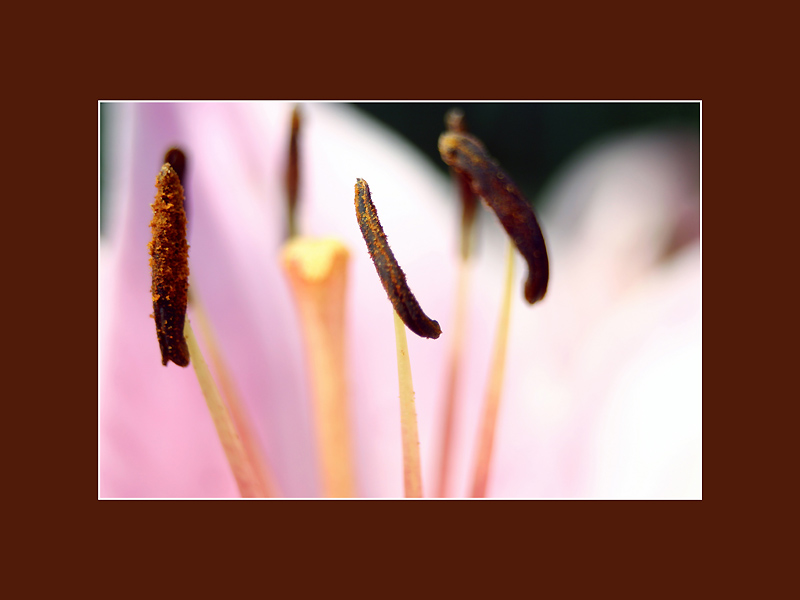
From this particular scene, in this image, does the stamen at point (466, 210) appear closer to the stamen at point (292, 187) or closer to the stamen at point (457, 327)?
the stamen at point (457, 327)

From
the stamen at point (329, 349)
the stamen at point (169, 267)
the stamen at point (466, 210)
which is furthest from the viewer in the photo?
the stamen at point (466, 210)

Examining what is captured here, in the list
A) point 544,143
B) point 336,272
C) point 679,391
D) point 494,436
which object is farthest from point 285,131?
point 679,391

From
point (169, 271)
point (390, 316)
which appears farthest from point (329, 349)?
point (169, 271)

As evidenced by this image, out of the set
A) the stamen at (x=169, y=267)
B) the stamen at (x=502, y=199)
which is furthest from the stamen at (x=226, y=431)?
the stamen at (x=502, y=199)

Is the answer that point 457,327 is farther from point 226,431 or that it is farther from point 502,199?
point 226,431

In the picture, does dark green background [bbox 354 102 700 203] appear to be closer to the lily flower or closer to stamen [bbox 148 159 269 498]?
the lily flower

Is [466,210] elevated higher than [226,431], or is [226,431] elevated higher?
[466,210]

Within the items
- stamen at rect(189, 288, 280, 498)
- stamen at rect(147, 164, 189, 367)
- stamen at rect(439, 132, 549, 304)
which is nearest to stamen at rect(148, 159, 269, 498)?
stamen at rect(147, 164, 189, 367)
